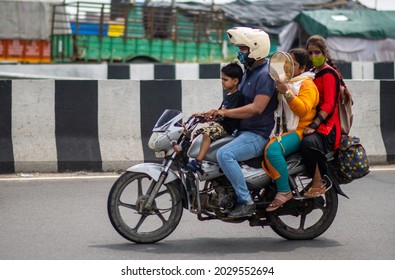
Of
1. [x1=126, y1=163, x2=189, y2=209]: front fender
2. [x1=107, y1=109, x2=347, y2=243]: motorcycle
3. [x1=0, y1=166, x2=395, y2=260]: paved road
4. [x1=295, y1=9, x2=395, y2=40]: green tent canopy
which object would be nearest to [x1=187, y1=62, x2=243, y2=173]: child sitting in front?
[x1=107, y1=109, x2=347, y2=243]: motorcycle

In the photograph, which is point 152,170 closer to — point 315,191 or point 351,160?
point 315,191

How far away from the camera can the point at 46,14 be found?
30.4 m

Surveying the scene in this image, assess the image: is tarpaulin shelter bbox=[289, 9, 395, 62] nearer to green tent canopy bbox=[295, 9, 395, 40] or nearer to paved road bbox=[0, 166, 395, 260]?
green tent canopy bbox=[295, 9, 395, 40]

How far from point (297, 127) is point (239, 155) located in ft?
1.78

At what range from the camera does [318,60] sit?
773cm

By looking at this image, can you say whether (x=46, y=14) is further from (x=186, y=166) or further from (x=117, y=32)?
(x=186, y=166)

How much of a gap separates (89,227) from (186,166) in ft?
4.14

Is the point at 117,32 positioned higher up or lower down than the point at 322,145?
lower down

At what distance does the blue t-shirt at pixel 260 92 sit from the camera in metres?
7.50

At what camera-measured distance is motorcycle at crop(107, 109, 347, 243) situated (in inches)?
294

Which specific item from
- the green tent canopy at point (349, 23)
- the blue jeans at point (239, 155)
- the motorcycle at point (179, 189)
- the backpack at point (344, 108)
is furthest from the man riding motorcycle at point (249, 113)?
the green tent canopy at point (349, 23)

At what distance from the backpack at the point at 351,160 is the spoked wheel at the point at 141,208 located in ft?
4.27
